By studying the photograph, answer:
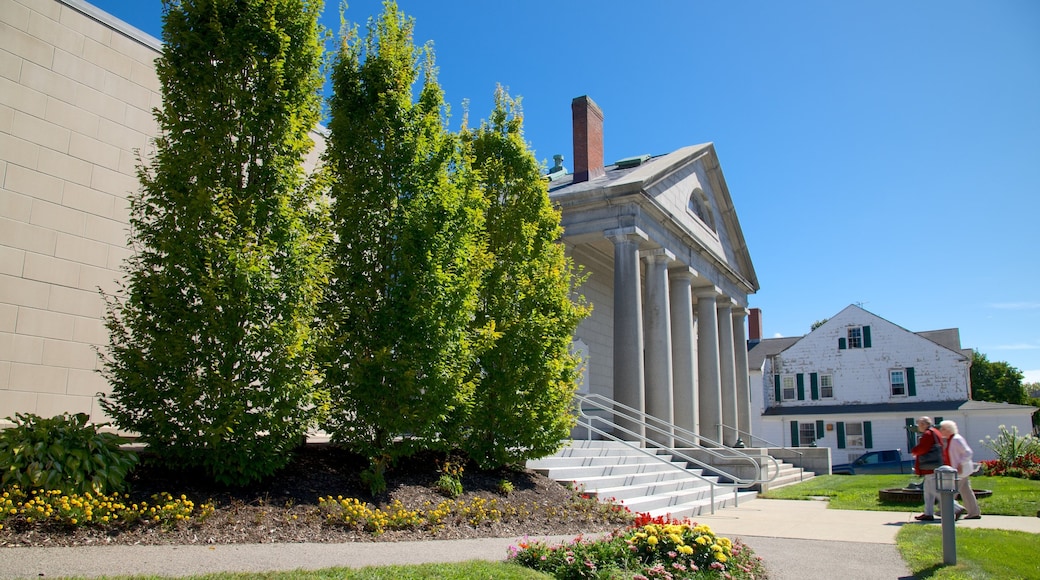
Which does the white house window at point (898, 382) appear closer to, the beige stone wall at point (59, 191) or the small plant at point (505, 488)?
the small plant at point (505, 488)

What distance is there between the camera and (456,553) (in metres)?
6.35

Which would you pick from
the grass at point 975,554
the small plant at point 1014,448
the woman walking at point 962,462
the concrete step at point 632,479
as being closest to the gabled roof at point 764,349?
the small plant at point 1014,448

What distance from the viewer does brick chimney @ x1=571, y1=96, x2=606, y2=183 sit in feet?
72.4

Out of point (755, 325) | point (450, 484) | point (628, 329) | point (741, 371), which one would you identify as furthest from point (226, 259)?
point (755, 325)

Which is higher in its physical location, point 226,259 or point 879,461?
point 226,259

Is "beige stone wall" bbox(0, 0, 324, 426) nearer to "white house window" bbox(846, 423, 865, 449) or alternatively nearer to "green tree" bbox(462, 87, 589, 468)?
"green tree" bbox(462, 87, 589, 468)

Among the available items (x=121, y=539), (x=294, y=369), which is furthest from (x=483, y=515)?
(x=121, y=539)

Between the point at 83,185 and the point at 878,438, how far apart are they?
3806 centimetres

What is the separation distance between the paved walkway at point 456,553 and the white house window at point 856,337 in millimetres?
31247

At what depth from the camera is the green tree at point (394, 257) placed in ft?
29.3

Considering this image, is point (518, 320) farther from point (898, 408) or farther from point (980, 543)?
point (898, 408)

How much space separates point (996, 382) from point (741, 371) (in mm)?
40696

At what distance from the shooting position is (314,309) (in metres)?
8.38

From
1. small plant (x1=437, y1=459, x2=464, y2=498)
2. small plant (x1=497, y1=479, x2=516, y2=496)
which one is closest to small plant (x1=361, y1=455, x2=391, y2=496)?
small plant (x1=437, y1=459, x2=464, y2=498)
